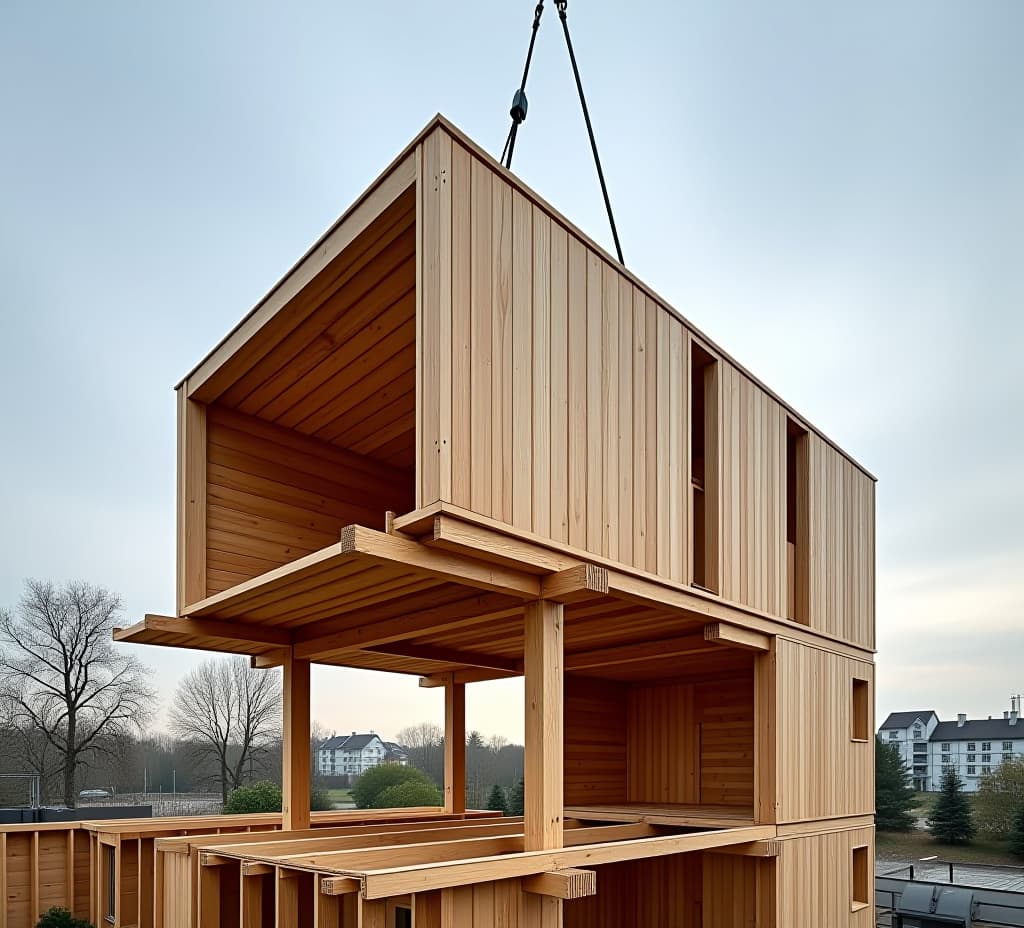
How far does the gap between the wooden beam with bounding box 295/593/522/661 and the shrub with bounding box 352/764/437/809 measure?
17.6m

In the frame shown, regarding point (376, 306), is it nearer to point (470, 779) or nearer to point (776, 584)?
point (776, 584)

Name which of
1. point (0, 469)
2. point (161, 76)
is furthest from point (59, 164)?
point (0, 469)

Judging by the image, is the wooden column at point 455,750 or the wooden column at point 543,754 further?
the wooden column at point 455,750

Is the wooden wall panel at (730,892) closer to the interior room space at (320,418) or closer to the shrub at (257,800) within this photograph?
the interior room space at (320,418)

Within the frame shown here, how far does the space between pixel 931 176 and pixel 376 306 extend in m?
17.3

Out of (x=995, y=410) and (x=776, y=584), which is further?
(x=995, y=410)

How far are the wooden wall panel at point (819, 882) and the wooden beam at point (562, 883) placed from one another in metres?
3.62

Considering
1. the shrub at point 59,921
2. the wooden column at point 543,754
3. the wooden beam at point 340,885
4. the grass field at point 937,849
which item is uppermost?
the wooden column at point 543,754

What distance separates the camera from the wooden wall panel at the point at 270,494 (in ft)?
28.8

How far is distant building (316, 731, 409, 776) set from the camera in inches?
1156

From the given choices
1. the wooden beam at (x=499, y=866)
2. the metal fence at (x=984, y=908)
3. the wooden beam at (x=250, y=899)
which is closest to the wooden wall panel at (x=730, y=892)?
the wooden beam at (x=499, y=866)

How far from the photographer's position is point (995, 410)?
73.4 feet

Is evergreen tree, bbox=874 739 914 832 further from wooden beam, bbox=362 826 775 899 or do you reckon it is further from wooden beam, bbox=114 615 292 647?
wooden beam, bbox=114 615 292 647

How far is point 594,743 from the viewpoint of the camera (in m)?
12.4
